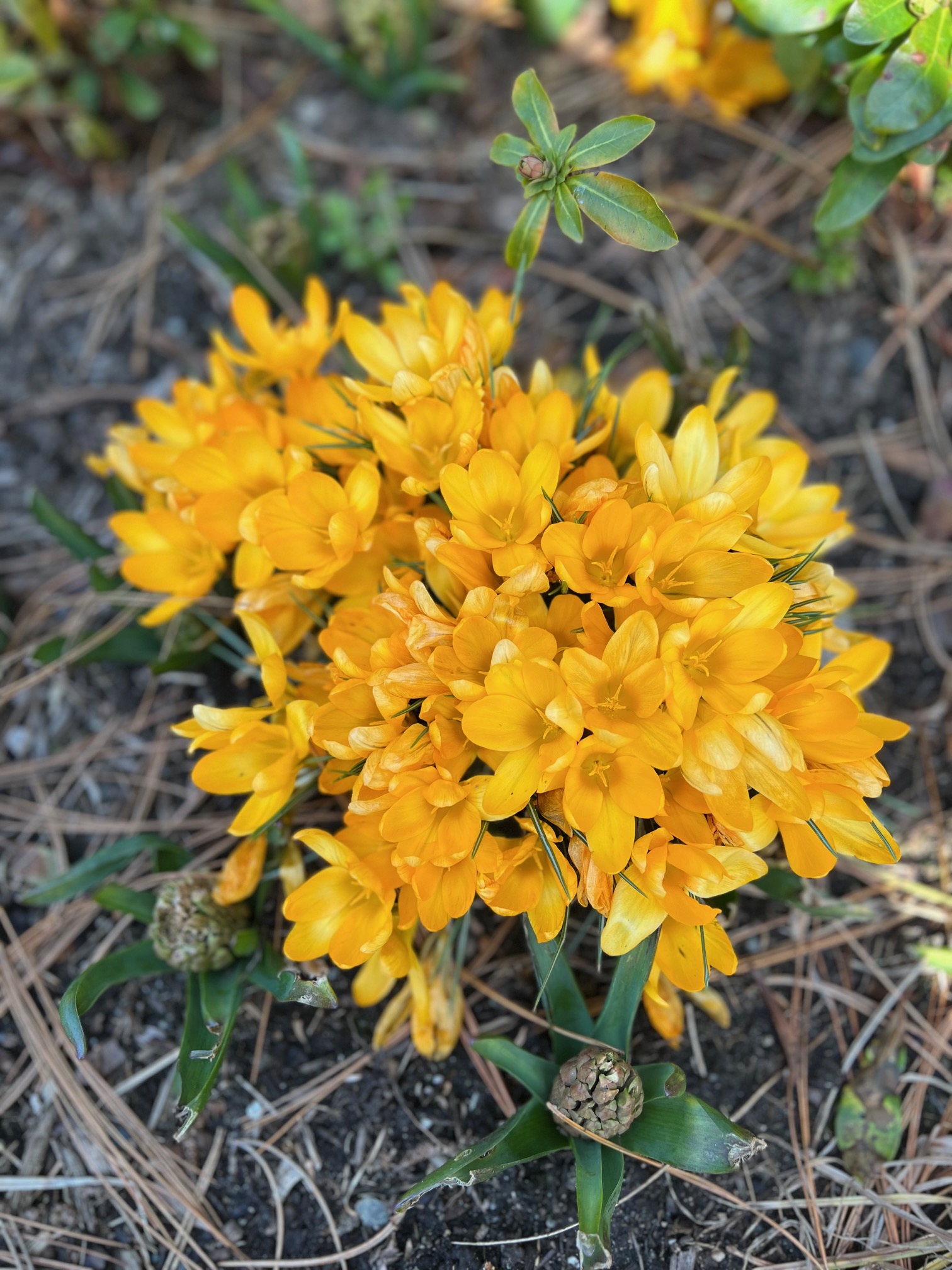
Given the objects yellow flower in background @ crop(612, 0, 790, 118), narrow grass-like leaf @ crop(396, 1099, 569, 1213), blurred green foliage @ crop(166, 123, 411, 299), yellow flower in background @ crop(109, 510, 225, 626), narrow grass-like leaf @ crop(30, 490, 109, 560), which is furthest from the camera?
yellow flower in background @ crop(612, 0, 790, 118)

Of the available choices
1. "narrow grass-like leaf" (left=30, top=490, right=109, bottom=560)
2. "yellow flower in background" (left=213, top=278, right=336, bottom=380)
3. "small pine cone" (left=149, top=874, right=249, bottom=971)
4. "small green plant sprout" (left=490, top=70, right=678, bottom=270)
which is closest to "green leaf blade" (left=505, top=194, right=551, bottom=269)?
"small green plant sprout" (left=490, top=70, right=678, bottom=270)

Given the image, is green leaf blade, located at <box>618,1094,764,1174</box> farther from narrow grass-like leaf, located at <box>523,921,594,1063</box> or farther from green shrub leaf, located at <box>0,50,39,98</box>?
green shrub leaf, located at <box>0,50,39,98</box>

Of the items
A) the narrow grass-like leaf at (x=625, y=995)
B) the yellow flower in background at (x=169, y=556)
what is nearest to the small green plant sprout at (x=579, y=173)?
the yellow flower in background at (x=169, y=556)

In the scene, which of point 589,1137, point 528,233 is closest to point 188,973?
point 589,1137

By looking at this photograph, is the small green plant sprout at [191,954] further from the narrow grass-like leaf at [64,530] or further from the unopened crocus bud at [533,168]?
the unopened crocus bud at [533,168]

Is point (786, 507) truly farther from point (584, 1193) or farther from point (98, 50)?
point (98, 50)

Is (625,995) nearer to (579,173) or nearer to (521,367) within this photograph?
(579,173)
